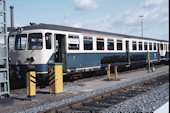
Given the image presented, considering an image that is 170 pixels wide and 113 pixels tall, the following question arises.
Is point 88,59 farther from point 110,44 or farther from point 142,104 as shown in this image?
point 142,104

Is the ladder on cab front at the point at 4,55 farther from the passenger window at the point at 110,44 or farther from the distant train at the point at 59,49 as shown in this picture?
the passenger window at the point at 110,44

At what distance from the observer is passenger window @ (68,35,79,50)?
13.3m

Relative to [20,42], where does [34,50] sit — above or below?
below

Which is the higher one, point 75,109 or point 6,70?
point 6,70

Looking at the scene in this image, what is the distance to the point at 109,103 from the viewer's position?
25.6ft

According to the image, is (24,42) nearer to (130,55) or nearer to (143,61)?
(130,55)

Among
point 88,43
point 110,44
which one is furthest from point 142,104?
point 110,44

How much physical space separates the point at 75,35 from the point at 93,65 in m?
2.78

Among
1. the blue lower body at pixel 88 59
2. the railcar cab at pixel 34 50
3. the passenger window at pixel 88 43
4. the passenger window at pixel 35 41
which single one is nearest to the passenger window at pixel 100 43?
the blue lower body at pixel 88 59

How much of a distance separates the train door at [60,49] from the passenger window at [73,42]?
15.6 inches

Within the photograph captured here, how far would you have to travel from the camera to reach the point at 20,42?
12.6 metres

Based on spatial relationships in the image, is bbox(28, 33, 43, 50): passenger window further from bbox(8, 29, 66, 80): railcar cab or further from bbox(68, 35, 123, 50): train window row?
bbox(68, 35, 123, 50): train window row

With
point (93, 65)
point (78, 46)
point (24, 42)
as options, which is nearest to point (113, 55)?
point (93, 65)

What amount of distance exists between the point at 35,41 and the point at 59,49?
1685mm
